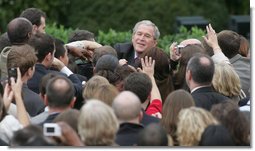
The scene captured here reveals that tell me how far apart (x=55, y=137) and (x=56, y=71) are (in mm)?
2692

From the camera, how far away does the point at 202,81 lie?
9.18 meters

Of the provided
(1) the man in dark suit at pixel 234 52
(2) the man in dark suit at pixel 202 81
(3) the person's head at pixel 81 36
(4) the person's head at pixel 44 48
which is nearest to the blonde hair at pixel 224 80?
(2) the man in dark suit at pixel 202 81

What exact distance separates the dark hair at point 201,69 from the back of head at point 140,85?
44 cm

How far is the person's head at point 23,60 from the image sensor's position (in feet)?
→ 30.7

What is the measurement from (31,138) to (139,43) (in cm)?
424

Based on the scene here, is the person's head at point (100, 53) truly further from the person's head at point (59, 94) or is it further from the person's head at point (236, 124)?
the person's head at point (236, 124)

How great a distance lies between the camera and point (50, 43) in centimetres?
1001

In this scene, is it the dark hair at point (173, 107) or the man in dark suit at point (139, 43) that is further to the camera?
the man in dark suit at point (139, 43)

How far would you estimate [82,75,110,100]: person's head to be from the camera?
29.0 ft

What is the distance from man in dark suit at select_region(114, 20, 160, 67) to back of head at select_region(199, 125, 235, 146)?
3757 millimetres

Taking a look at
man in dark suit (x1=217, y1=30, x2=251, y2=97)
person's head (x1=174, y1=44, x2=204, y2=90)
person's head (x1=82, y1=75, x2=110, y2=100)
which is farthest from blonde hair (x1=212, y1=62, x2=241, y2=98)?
person's head (x1=82, y1=75, x2=110, y2=100)

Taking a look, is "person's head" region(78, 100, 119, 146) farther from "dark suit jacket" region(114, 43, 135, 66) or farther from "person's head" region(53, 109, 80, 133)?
"dark suit jacket" region(114, 43, 135, 66)

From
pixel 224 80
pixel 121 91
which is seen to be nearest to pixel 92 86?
pixel 121 91

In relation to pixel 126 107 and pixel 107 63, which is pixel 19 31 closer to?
pixel 107 63
